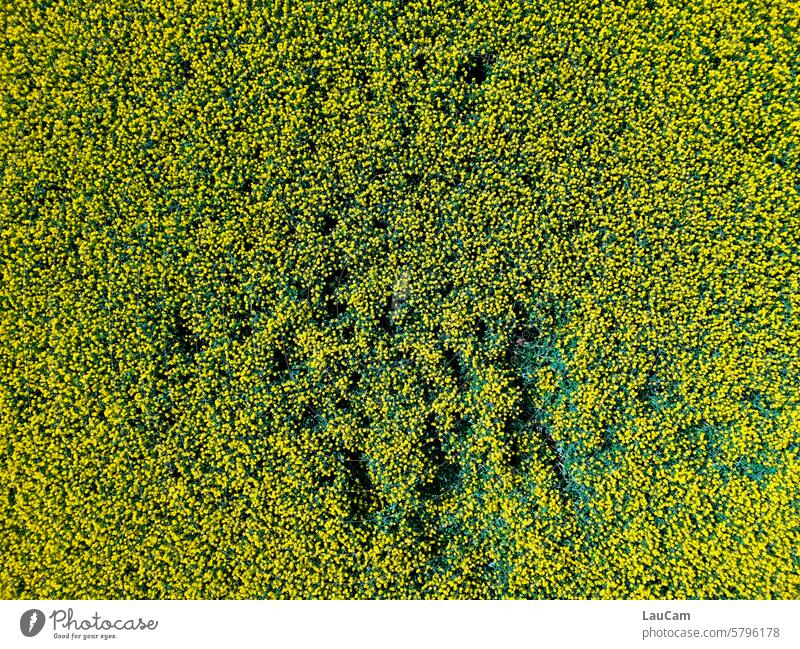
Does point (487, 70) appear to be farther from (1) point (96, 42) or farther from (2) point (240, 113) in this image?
(1) point (96, 42)
